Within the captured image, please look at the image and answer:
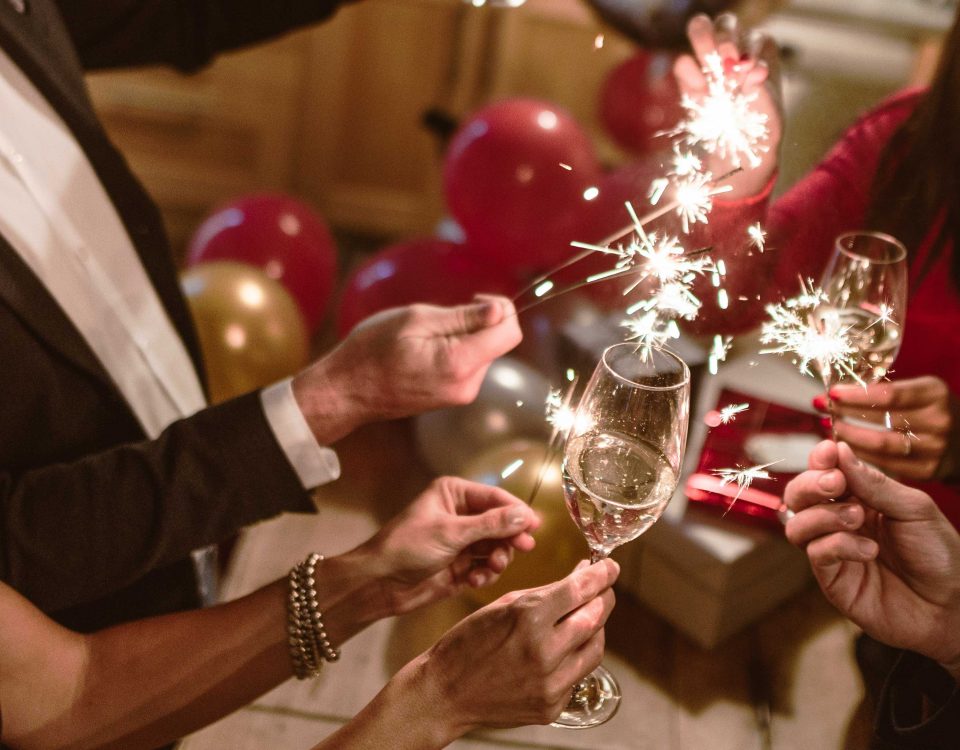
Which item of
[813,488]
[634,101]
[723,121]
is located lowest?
[634,101]

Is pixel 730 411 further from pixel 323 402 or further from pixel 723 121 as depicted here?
pixel 323 402

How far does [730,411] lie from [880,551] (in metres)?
0.28

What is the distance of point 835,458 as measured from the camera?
819 millimetres

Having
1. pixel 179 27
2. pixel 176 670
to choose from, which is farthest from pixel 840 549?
pixel 179 27

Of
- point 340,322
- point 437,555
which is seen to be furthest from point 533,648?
point 340,322

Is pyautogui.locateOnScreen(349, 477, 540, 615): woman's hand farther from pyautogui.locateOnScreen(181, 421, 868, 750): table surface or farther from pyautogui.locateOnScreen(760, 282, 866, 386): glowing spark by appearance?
pyautogui.locateOnScreen(760, 282, 866, 386): glowing spark

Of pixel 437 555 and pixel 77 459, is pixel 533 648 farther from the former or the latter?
pixel 77 459

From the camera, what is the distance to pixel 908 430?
995mm

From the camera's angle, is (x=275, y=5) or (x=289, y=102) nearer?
(x=275, y=5)

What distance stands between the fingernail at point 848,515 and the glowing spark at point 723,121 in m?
0.37

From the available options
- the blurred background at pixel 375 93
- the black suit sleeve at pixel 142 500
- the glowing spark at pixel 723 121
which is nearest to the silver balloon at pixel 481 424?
the black suit sleeve at pixel 142 500

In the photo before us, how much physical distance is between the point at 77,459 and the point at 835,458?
841mm

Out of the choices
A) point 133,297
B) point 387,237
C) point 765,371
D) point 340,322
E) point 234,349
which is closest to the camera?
point 133,297

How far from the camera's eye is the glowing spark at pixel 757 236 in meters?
0.90
